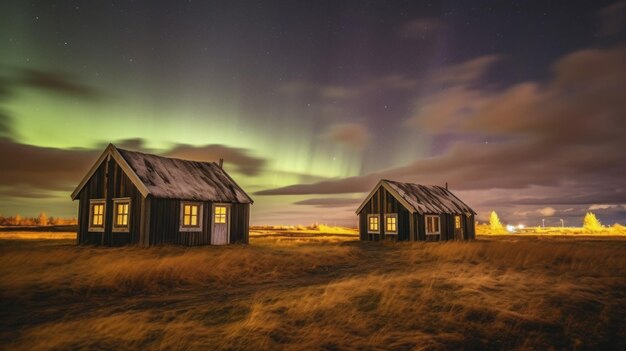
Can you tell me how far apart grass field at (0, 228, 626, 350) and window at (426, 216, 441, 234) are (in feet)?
57.1

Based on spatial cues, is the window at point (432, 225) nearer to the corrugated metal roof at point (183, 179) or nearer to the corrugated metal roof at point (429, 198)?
the corrugated metal roof at point (429, 198)

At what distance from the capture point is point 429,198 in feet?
113

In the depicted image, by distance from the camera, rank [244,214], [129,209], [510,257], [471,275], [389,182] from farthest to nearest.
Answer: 1. [389,182]
2. [244,214]
3. [129,209]
4. [510,257]
5. [471,275]

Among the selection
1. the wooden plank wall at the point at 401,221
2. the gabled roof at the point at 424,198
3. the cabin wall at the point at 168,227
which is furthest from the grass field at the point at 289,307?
the gabled roof at the point at 424,198

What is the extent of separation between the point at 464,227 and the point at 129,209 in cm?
2938

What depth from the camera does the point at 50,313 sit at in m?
7.13

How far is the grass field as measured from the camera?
17.8ft

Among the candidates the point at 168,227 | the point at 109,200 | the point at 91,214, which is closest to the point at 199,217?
the point at 168,227

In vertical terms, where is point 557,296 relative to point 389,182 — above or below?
below

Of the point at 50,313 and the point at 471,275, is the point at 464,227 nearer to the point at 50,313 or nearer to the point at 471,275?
the point at 471,275

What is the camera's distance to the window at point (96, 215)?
67.8ft

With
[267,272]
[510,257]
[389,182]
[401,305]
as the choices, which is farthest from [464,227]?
[401,305]

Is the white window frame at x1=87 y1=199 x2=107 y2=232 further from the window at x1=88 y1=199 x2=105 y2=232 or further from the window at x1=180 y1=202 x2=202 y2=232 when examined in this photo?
the window at x1=180 y1=202 x2=202 y2=232

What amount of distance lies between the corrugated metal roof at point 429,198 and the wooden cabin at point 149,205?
14.0 meters
